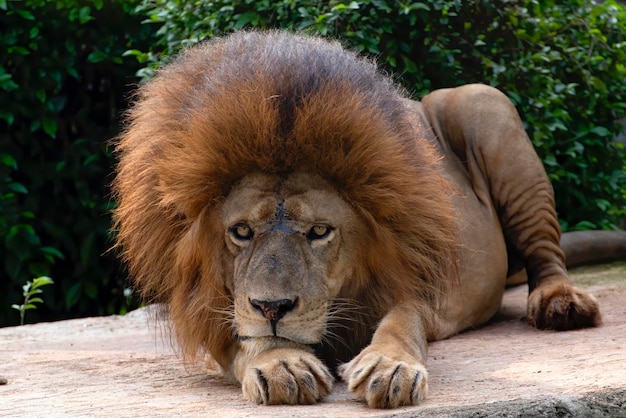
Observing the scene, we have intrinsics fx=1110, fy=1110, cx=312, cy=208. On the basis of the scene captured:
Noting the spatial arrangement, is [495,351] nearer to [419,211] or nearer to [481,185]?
[419,211]

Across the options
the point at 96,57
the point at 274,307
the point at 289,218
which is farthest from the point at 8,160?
the point at 274,307

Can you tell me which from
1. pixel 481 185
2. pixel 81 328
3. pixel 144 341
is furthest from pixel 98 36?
pixel 481 185

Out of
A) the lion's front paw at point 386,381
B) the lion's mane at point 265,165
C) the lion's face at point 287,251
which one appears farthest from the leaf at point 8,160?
the lion's front paw at point 386,381

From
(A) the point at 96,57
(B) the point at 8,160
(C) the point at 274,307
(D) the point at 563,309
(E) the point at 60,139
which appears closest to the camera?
(C) the point at 274,307

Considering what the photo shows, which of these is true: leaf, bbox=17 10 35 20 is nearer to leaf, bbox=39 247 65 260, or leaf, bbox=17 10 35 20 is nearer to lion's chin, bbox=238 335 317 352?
leaf, bbox=39 247 65 260

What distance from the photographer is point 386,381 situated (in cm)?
301

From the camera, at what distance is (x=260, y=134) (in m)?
3.34

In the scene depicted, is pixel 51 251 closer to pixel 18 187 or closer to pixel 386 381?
pixel 18 187

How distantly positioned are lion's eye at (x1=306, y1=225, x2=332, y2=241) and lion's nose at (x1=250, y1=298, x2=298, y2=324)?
0.78ft

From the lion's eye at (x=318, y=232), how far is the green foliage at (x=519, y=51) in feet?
6.58

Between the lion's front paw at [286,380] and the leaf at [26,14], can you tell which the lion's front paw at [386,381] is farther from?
the leaf at [26,14]

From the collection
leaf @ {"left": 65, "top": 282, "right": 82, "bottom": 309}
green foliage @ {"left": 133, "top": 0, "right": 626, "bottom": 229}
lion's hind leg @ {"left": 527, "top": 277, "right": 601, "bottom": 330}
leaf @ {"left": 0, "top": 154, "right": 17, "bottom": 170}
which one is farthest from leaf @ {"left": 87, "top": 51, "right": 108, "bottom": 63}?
lion's hind leg @ {"left": 527, "top": 277, "right": 601, "bottom": 330}

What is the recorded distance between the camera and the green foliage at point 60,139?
662cm

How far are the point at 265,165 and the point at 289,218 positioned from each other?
0.18 m
